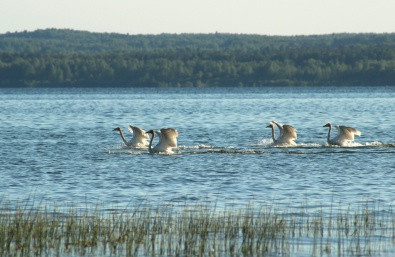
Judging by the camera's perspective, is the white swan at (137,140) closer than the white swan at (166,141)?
No

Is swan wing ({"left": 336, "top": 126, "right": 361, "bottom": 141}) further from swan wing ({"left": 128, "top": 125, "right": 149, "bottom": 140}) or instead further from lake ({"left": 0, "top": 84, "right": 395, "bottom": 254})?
swan wing ({"left": 128, "top": 125, "right": 149, "bottom": 140})

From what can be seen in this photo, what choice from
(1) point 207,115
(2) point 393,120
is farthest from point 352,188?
(1) point 207,115

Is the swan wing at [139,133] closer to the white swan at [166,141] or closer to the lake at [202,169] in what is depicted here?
the lake at [202,169]

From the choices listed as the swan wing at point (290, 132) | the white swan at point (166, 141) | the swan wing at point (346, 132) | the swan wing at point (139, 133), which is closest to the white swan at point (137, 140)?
the swan wing at point (139, 133)

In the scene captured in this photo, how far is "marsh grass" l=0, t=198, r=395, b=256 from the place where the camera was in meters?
15.8

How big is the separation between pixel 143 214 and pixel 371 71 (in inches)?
5267

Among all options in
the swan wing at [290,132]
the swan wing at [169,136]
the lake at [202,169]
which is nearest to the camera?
the lake at [202,169]

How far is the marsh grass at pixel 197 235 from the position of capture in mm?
15805

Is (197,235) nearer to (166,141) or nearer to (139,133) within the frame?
(166,141)

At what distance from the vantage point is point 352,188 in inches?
925

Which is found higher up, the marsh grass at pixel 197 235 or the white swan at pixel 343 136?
the marsh grass at pixel 197 235

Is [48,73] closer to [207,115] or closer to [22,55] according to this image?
[22,55]

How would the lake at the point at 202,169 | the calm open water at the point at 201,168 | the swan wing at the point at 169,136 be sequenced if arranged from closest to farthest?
the lake at the point at 202,169, the calm open water at the point at 201,168, the swan wing at the point at 169,136

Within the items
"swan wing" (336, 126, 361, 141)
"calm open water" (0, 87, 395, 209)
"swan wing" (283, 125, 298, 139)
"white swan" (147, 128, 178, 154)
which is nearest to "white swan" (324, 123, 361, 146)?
"swan wing" (336, 126, 361, 141)
